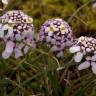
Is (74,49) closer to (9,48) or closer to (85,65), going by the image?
(85,65)

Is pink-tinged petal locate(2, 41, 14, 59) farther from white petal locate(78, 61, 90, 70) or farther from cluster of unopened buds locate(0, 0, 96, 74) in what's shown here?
white petal locate(78, 61, 90, 70)

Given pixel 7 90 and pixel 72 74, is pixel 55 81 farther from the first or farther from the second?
pixel 7 90

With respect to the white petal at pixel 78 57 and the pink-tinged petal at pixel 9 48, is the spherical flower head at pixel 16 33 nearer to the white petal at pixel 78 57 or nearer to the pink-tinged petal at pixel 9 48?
the pink-tinged petal at pixel 9 48

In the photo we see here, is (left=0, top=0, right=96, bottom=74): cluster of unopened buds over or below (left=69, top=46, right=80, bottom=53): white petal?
over

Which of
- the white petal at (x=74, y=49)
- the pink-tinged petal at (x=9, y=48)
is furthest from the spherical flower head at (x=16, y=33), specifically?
the white petal at (x=74, y=49)

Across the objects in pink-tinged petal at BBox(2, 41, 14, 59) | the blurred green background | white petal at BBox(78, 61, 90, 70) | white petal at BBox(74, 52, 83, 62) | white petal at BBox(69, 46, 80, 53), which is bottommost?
the blurred green background

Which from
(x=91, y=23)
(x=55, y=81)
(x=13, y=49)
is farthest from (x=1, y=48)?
(x=91, y=23)

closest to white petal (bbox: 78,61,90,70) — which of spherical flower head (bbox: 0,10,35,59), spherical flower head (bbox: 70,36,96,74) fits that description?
spherical flower head (bbox: 70,36,96,74)

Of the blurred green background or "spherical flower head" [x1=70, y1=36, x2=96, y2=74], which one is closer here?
"spherical flower head" [x1=70, y1=36, x2=96, y2=74]
